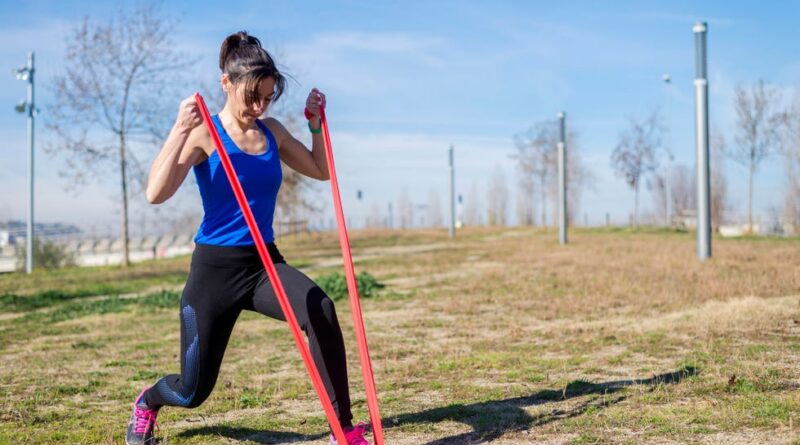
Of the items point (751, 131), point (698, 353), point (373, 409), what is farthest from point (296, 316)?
point (751, 131)

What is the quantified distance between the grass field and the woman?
2.90ft

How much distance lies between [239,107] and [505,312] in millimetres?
7527

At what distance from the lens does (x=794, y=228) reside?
37.8 meters

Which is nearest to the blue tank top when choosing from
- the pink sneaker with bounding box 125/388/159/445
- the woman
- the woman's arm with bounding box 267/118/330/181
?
the woman

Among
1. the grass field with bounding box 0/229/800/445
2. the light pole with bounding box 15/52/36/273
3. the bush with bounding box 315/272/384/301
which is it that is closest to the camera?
the grass field with bounding box 0/229/800/445

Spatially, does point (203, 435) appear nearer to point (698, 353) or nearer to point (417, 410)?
point (417, 410)

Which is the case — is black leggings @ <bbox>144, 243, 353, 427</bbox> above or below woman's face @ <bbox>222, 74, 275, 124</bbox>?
below

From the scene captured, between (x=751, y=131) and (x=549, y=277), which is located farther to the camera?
(x=751, y=131)

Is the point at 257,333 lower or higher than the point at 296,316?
lower

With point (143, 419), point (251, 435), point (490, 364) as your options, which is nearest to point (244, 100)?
point (143, 419)

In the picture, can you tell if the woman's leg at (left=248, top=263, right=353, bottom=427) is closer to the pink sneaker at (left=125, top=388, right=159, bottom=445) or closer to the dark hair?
the dark hair

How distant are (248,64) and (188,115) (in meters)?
0.35

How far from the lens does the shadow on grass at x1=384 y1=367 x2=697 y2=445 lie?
4.68m

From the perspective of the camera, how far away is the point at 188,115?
12.3 ft
